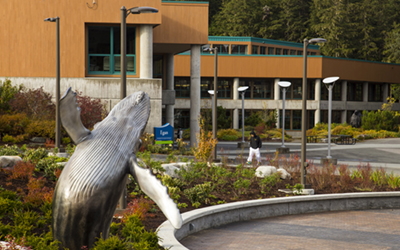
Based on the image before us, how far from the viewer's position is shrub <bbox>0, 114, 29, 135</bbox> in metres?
20.3

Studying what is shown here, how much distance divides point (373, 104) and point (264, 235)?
5196cm

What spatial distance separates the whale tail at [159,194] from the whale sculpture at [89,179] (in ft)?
A: 0.07

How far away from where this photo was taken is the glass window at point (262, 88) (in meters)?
51.5

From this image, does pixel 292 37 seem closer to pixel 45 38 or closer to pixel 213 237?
pixel 45 38

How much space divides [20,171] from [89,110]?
12.8 meters

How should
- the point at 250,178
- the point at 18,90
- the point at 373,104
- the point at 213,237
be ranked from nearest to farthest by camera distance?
the point at 213,237 → the point at 250,178 → the point at 18,90 → the point at 373,104

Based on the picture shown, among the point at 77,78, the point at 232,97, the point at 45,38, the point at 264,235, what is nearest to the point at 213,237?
the point at 264,235

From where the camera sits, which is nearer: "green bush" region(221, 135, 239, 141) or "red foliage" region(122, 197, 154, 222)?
"red foliage" region(122, 197, 154, 222)

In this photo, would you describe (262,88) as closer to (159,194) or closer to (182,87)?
(182,87)

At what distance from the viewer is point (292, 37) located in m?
77.4

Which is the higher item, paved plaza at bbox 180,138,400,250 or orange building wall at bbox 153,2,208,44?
orange building wall at bbox 153,2,208,44

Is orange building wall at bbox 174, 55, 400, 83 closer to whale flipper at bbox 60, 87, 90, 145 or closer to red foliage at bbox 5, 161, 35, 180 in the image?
red foliage at bbox 5, 161, 35, 180

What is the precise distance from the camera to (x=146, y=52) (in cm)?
2522

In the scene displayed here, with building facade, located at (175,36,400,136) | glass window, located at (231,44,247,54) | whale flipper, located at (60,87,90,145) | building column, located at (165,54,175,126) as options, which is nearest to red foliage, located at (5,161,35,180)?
whale flipper, located at (60,87,90,145)
